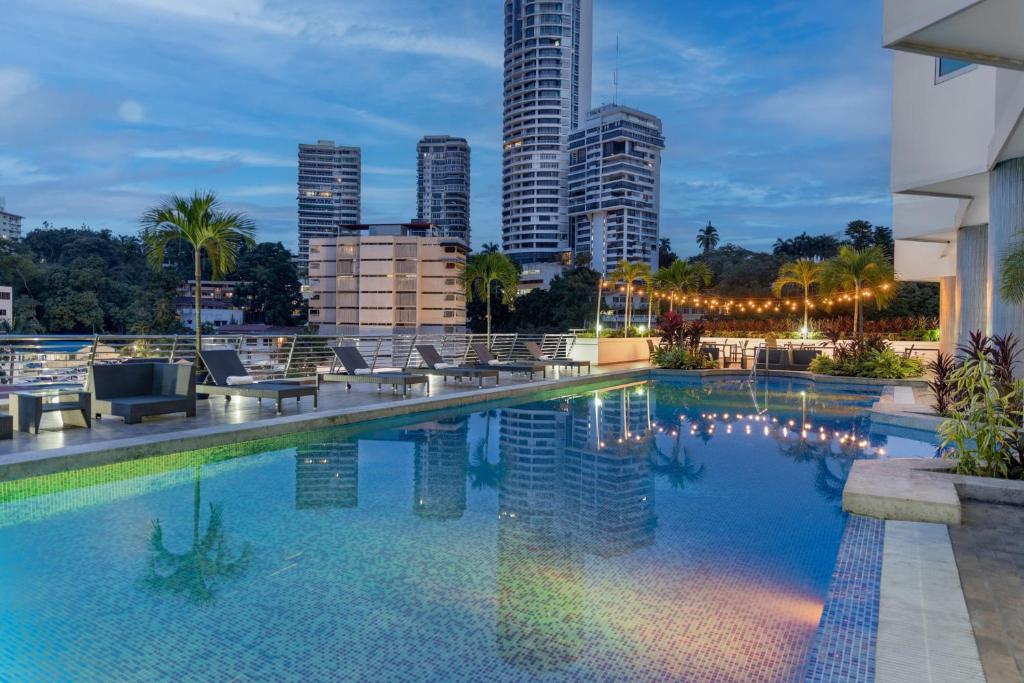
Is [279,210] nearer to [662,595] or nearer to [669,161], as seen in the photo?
[669,161]

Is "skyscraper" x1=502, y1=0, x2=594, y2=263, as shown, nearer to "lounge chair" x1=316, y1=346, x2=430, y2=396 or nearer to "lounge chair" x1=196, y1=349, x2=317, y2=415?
"lounge chair" x1=316, y1=346, x2=430, y2=396

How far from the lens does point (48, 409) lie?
641cm

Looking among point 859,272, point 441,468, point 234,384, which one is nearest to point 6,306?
point 234,384

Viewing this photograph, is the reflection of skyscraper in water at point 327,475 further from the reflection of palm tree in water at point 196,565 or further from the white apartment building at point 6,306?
the white apartment building at point 6,306

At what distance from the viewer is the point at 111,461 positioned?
19.2 feet

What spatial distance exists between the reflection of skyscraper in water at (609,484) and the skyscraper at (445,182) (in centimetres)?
16210

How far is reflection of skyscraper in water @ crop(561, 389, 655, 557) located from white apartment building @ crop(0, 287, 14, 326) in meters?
48.3

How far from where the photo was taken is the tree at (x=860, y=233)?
6169cm

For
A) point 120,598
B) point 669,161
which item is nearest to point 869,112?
point 120,598

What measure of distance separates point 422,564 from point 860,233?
7129cm

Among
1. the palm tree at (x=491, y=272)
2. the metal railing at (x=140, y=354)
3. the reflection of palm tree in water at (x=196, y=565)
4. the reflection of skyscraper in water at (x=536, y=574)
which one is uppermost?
the palm tree at (x=491, y=272)

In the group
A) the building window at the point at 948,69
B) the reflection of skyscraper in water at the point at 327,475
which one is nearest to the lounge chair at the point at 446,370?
the reflection of skyscraper in water at the point at 327,475

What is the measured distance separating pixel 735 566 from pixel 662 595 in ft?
2.20

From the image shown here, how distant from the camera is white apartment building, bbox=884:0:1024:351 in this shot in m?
4.47
